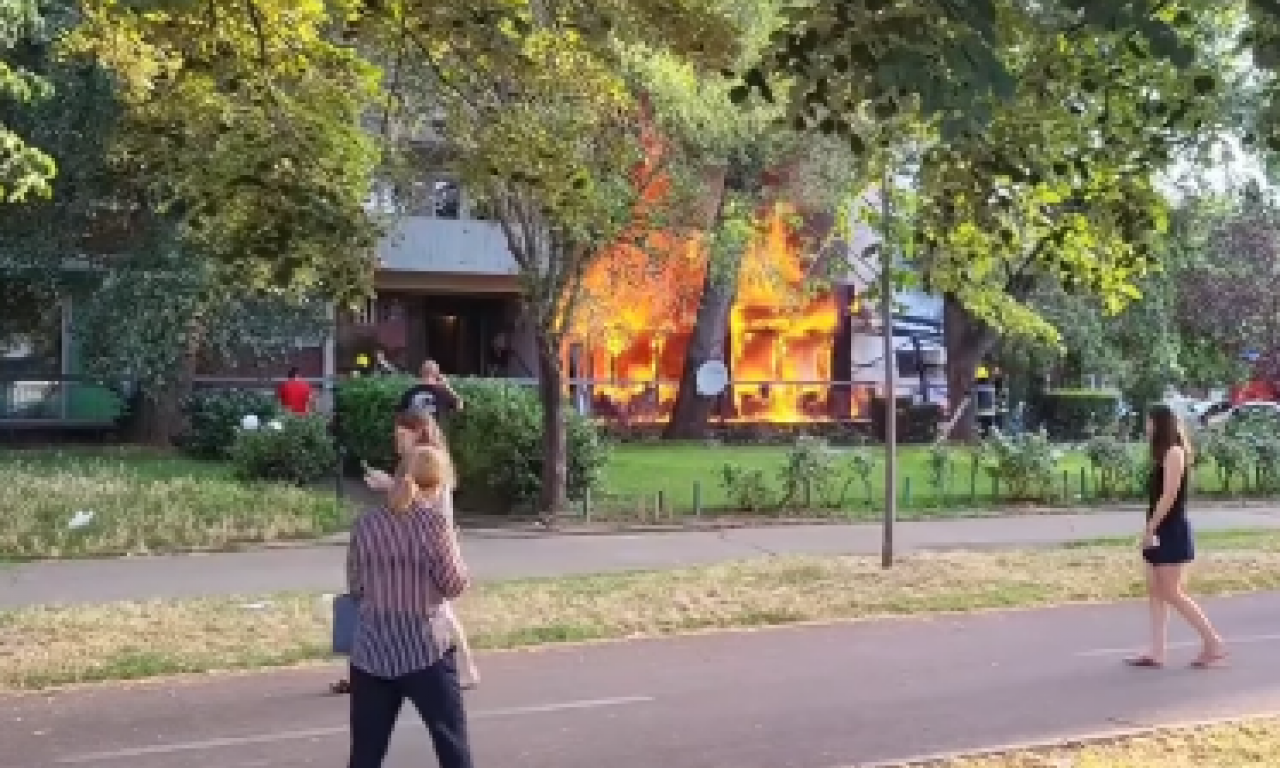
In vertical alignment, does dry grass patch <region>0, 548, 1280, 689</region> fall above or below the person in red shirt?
below

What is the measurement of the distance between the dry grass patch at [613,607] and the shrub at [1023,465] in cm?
480

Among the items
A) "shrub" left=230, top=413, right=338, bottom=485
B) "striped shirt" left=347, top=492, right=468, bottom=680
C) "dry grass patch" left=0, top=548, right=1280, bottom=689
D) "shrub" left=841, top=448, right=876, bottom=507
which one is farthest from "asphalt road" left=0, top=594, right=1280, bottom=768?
"shrub" left=230, top=413, right=338, bottom=485

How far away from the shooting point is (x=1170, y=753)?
6711 mm

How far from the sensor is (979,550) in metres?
14.5

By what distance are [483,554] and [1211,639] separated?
6919 mm

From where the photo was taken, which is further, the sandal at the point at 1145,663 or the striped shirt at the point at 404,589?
the sandal at the point at 1145,663

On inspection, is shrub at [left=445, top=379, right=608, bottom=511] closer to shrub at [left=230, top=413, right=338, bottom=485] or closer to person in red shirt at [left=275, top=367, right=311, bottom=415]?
shrub at [left=230, top=413, right=338, bottom=485]

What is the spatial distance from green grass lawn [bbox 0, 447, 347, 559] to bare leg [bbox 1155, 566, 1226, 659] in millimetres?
8532

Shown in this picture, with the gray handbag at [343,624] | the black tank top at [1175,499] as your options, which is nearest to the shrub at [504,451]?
the black tank top at [1175,499]

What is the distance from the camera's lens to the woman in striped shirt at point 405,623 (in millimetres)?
5312

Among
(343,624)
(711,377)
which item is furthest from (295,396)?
(343,624)

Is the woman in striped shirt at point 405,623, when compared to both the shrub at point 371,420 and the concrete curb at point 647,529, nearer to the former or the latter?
the concrete curb at point 647,529

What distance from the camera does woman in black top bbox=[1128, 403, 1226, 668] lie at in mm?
9055

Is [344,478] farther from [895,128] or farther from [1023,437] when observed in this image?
[895,128]
